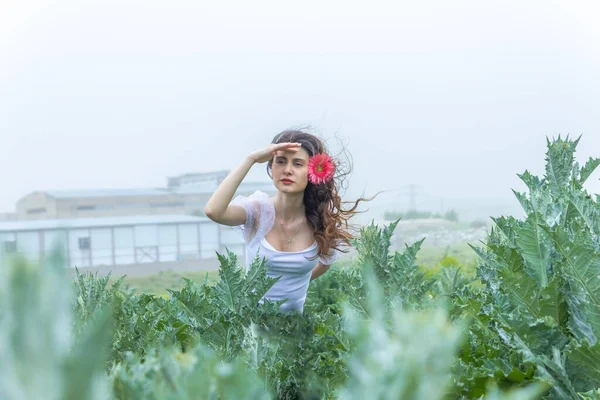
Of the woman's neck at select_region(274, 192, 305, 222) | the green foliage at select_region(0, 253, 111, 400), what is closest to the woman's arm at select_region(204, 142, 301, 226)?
the woman's neck at select_region(274, 192, 305, 222)

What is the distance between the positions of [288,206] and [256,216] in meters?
0.13

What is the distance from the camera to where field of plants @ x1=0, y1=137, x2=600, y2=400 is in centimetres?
39

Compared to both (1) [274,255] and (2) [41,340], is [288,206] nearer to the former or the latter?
(1) [274,255]

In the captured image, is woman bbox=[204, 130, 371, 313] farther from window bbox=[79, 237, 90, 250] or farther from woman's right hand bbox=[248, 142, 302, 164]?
window bbox=[79, 237, 90, 250]

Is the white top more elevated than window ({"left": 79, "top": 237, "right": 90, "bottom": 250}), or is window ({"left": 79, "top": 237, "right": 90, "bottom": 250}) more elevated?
the white top

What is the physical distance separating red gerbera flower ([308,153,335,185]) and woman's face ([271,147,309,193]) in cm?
4

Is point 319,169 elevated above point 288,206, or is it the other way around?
point 319,169

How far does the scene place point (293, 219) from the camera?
293cm

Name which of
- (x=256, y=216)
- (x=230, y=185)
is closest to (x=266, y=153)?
(x=230, y=185)

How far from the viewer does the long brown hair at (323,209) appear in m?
2.89

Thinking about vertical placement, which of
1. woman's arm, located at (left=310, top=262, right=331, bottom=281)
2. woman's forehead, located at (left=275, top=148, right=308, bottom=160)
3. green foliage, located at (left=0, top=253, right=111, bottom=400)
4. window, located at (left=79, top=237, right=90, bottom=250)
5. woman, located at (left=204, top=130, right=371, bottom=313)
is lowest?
window, located at (left=79, top=237, right=90, bottom=250)

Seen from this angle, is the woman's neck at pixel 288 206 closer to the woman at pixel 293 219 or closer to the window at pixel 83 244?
the woman at pixel 293 219

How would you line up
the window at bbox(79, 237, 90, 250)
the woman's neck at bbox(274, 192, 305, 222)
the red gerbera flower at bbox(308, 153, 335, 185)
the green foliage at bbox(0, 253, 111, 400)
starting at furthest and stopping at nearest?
the window at bbox(79, 237, 90, 250) → the woman's neck at bbox(274, 192, 305, 222) → the red gerbera flower at bbox(308, 153, 335, 185) → the green foliage at bbox(0, 253, 111, 400)

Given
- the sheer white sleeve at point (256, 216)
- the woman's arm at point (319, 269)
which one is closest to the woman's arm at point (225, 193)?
the sheer white sleeve at point (256, 216)
